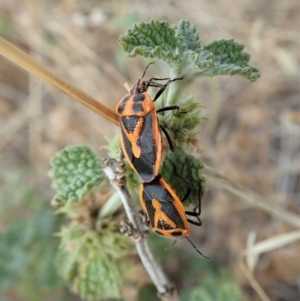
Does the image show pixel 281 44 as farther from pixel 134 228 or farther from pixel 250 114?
pixel 134 228

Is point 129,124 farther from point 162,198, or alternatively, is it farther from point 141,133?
point 162,198

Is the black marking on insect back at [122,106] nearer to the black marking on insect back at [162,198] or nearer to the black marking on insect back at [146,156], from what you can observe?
the black marking on insect back at [146,156]

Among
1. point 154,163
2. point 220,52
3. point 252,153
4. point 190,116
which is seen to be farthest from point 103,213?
point 252,153

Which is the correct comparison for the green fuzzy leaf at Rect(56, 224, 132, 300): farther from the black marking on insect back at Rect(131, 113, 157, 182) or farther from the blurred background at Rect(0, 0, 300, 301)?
the blurred background at Rect(0, 0, 300, 301)

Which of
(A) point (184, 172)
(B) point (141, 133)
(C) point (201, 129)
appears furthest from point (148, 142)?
(C) point (201, 129)

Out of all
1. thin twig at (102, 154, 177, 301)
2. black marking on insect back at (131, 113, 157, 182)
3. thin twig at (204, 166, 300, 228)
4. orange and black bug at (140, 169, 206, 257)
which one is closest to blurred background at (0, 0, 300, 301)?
thin twig at (204, 166, 300, 228)
